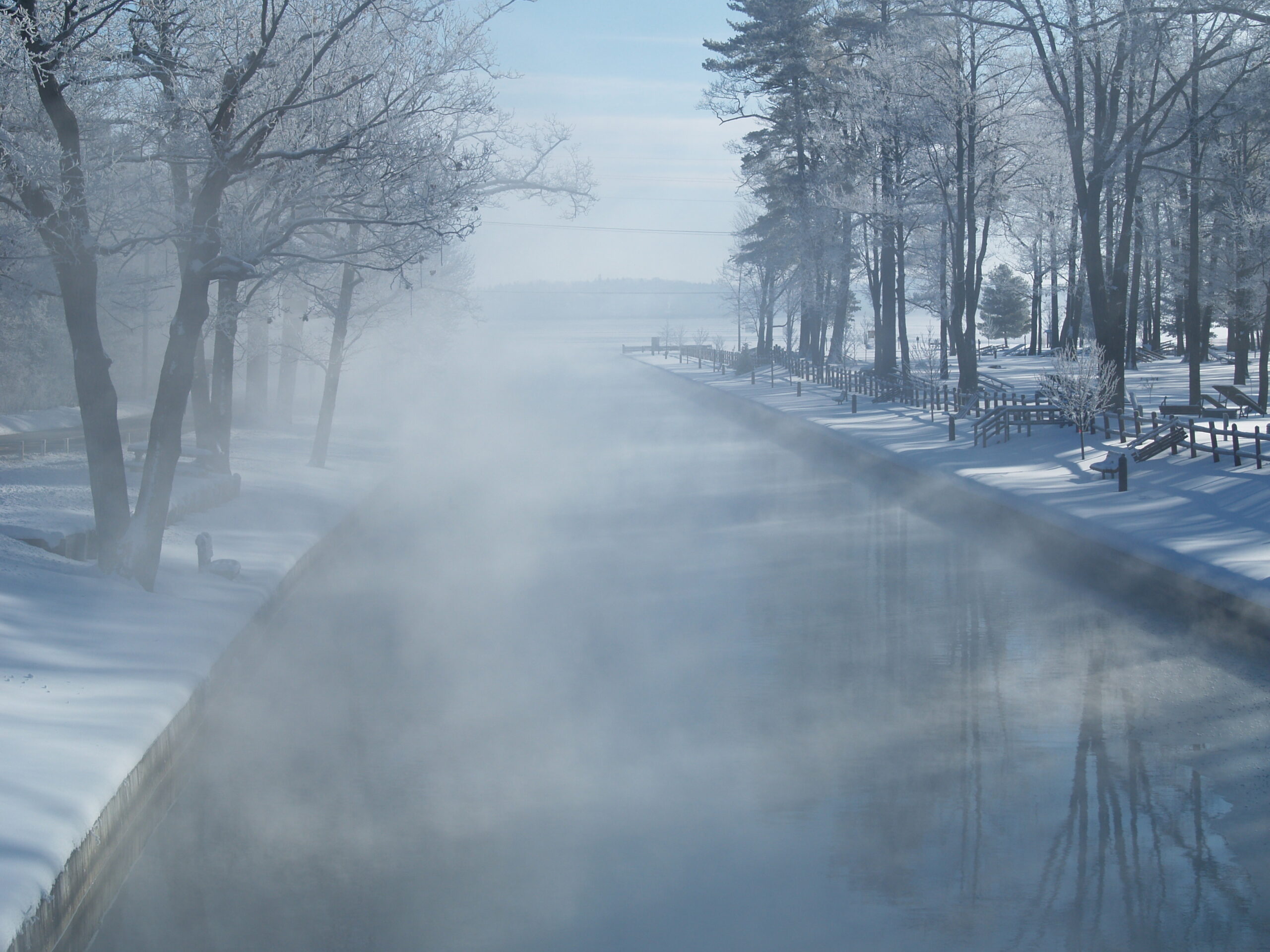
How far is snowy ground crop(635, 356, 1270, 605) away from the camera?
14680mm

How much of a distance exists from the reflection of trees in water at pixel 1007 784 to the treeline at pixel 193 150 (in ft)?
22.2

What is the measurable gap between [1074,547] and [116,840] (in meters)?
12.9

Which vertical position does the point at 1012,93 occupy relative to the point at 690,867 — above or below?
above

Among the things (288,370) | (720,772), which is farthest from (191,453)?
(288,370)

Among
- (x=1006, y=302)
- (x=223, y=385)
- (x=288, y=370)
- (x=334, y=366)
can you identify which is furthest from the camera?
(x=1006, y=302)

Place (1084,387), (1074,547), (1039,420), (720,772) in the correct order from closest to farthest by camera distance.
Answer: (720,772), (1074,547), (1084,387), (1039,420)

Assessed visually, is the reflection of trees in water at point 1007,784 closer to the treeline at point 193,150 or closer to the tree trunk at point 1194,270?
the treeline at point 193,150

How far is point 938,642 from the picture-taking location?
12.5 metres

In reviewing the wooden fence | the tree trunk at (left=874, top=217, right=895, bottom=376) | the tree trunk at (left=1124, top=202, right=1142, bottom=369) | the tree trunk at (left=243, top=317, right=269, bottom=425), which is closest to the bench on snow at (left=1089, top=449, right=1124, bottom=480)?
the wooden fence

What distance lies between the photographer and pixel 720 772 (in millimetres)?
8977

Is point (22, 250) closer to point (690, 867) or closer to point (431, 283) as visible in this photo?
point (690, 867)

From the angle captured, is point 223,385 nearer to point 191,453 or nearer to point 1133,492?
point 191,453

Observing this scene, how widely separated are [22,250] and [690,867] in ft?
41.0

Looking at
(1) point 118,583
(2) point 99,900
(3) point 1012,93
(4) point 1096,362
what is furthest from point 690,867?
(3) point 1012,93
